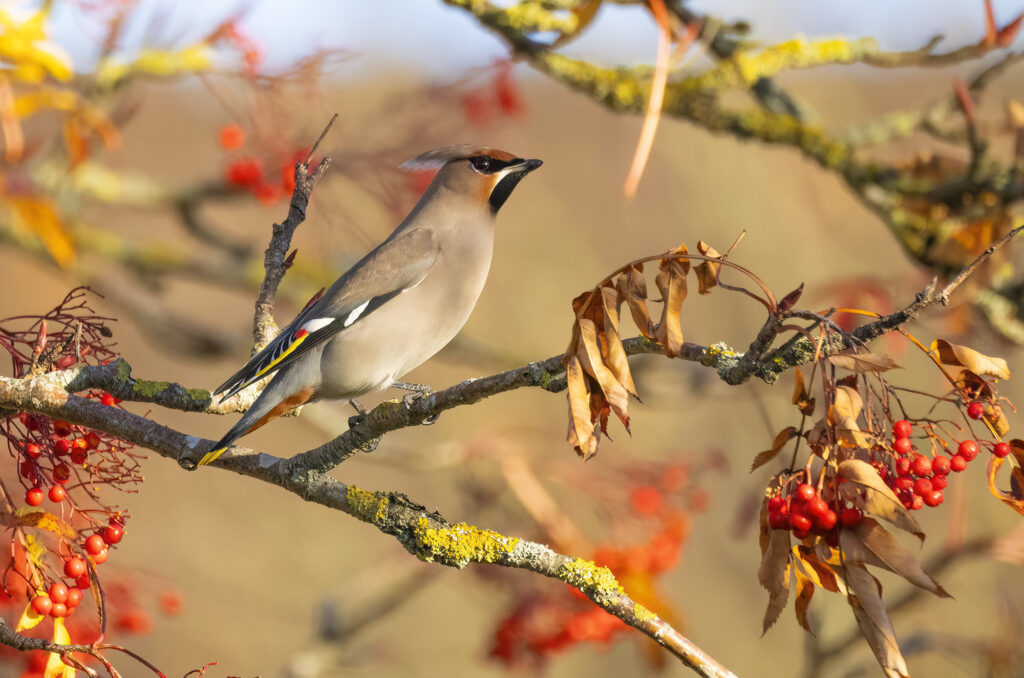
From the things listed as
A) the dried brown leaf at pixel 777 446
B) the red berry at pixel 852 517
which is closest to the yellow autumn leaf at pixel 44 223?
the dried brown leaf at pixel 777 446

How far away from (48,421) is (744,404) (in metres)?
6.81

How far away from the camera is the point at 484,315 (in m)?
10.0

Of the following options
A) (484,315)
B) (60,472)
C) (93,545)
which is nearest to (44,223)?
(60,472)

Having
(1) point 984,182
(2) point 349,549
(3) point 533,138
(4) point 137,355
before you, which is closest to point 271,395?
(1) point 984,182

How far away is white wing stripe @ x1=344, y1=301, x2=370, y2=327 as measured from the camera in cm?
260

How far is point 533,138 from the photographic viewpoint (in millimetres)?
10938


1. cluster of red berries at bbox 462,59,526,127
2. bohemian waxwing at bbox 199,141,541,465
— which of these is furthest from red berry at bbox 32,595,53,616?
cluster of red berries at bbox 462,59,526,127

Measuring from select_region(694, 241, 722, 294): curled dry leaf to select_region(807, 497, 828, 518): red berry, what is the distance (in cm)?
32

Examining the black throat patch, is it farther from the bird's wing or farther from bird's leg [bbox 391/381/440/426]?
A: bird's leg [bbox 391/381/440/426]

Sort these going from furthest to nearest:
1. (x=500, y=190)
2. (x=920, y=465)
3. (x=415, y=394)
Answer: (x=500, y=190) < (x=415, y=394) < (x=920, y=465)

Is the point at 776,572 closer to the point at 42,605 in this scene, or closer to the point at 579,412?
the point at 579,412

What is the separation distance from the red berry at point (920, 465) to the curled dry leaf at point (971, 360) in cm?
18

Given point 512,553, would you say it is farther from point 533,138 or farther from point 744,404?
point 533,138

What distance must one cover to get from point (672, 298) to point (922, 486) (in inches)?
19.2
